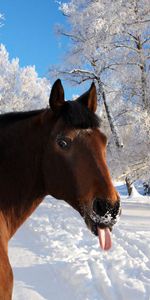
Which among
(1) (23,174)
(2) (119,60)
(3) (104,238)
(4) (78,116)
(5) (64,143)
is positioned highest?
(2) (119,60)

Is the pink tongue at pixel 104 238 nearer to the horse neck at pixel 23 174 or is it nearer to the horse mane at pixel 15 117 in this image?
the horse neck at pixel 23 174

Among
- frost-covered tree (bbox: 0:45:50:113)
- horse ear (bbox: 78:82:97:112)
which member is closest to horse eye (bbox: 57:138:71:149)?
horse ear (bbox: 78:82:97:112)

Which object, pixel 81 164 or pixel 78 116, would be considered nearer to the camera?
pixel 81 164

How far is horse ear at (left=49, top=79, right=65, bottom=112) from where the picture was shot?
2564mm

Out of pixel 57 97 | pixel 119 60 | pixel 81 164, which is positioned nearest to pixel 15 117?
pixel 57 97

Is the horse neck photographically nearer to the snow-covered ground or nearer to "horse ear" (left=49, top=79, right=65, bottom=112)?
"horse ear" (left=49, top=79, right=65, bottom=112)

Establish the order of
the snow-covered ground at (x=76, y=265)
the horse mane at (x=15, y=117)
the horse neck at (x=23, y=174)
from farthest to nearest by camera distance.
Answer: the snow-covered ground at (x=76, y=265)
the horse mane at (x=15, y=117)
the horse neck at (x=23, y=174)

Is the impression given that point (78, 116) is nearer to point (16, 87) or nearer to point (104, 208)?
point (104, 208)

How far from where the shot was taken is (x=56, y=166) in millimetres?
2525

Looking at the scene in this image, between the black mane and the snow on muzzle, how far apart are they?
1.73ft

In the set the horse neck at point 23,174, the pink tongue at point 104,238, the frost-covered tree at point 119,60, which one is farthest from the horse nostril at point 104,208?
the frost-covered tree at point 119,60

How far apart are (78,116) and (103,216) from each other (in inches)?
26.8

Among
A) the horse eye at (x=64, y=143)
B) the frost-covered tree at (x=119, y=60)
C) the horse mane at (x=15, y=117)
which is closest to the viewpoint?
the horse eye at (x=64, y=143)

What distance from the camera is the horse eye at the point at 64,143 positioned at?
2.49 meters
